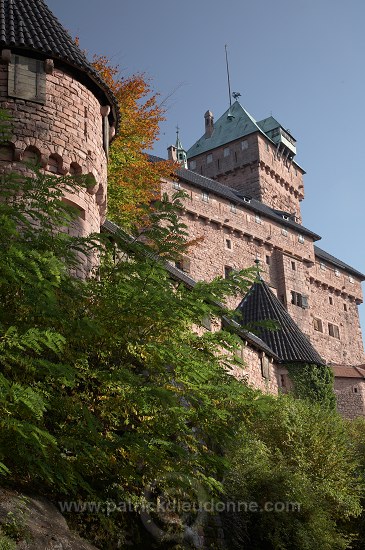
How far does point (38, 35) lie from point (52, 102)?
1415mm

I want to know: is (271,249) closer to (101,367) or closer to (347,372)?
(347,372)

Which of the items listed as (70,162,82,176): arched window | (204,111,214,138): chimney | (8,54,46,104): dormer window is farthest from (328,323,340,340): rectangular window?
(8,54,46,104): dormer window

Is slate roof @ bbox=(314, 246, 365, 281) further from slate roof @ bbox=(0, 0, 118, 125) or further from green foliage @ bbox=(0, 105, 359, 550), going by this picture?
green foliage @ bbox=(0, 105, 359, 550)

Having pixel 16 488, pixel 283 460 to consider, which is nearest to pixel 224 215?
pixel 283 460

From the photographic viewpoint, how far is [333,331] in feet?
156

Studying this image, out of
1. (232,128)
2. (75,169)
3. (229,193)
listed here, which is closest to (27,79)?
(75,169)

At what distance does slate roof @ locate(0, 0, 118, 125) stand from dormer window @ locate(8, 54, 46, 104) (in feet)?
0.72

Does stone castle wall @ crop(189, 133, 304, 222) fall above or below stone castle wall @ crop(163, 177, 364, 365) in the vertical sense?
above

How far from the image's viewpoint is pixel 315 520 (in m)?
13.3

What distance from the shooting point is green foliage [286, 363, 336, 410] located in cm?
2572

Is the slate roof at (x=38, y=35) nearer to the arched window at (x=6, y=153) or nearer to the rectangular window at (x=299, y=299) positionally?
the arched window at (x=6, y=153)

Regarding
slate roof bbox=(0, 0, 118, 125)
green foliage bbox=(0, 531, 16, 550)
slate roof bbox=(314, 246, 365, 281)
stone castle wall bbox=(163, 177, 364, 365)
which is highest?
slate roof bbox=(314, 246, 365, 281)

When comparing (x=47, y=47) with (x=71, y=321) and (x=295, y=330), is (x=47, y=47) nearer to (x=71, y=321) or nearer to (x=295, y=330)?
(x=71, y=321)

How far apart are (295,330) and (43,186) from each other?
65.6ft
